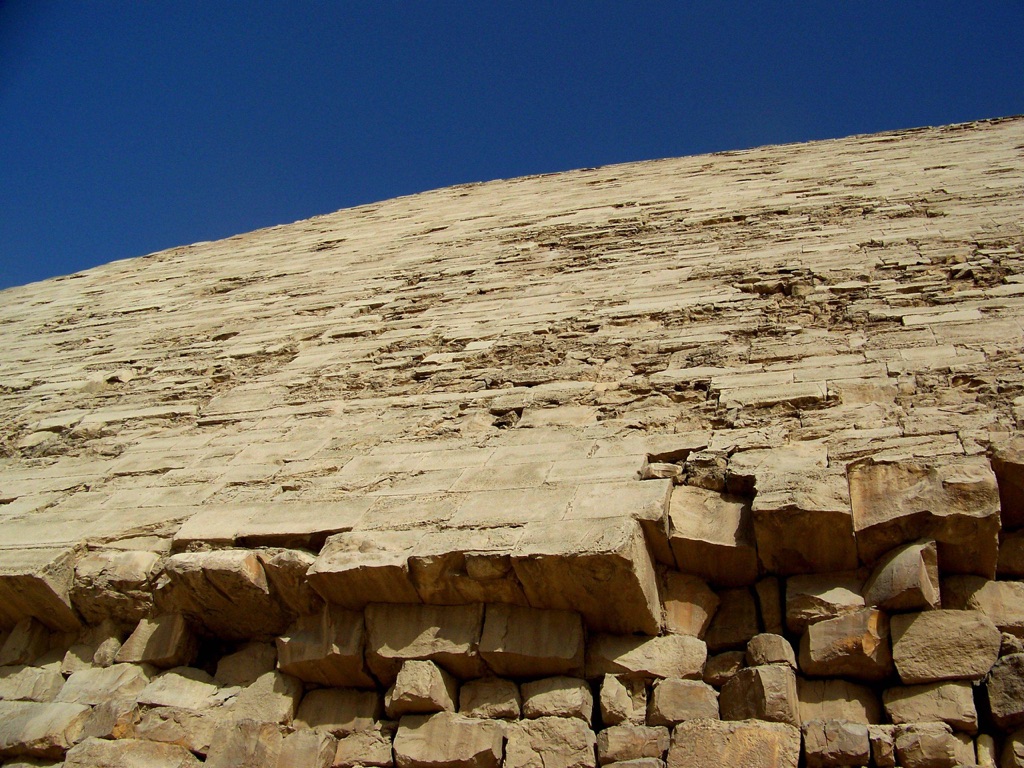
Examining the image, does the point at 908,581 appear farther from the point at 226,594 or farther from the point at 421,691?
the point at 226,594

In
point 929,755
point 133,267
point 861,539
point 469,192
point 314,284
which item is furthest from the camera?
point 469,192

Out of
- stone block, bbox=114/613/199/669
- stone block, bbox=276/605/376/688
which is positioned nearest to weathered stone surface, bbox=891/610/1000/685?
stone block, bbox=276/605/376/688

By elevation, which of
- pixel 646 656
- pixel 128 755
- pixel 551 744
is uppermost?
pixel 646 656

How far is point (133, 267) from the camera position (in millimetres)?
7879

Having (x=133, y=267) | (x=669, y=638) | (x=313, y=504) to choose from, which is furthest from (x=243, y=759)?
(x=133, y=267)

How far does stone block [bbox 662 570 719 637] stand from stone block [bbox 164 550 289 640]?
1121 millimetres

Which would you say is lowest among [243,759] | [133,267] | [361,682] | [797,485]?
[243,759]

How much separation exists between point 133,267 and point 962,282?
21.7 feet

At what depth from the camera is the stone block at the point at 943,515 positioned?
2.20 meters

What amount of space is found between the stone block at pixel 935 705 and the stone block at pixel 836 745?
98 millimetres

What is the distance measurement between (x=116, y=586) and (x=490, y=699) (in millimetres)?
1317

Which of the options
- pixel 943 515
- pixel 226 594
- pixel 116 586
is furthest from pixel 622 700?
pixel 116 586

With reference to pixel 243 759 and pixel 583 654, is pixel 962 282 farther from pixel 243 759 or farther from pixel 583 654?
pixel 243 759

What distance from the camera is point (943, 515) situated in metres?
2.20
